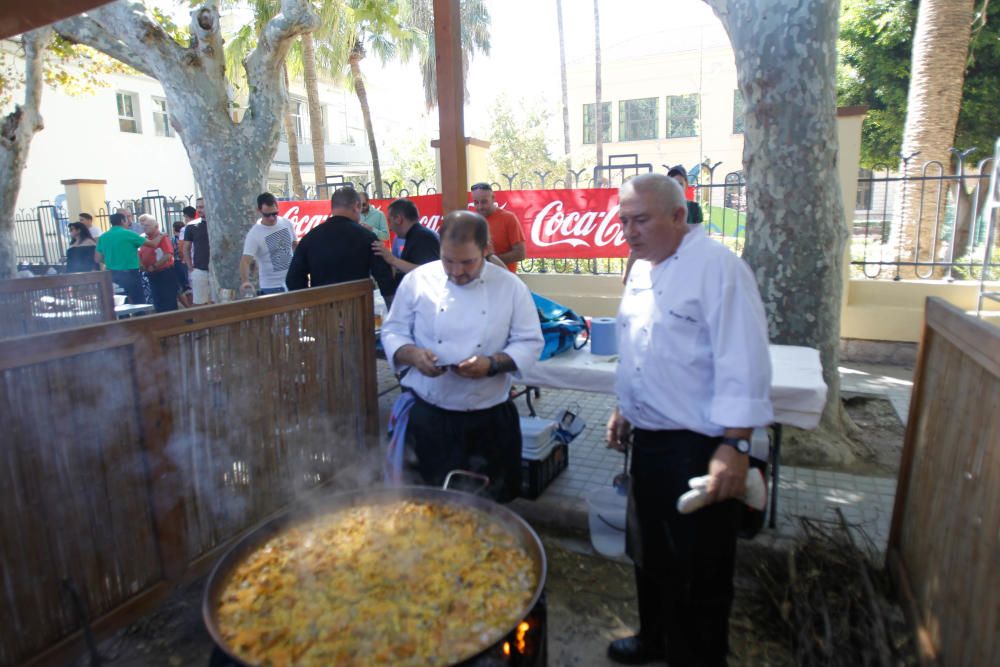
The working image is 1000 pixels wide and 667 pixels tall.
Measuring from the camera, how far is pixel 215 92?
8.75 meters

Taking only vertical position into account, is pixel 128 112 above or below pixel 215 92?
above

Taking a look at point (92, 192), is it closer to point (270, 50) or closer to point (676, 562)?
point (270, 50)

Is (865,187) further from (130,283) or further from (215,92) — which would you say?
(130,283)

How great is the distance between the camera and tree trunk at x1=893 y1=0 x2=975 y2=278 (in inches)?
363

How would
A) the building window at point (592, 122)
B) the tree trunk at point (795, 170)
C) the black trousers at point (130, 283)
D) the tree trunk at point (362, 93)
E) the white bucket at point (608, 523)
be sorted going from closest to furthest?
the white bucket at point (608, 523) → the tree trunk at point (795, 170) → the black trousers at point (130, 283) → the tree trunk at point (362, 93) → the building window at point (592, 122)

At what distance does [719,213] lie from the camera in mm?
8766

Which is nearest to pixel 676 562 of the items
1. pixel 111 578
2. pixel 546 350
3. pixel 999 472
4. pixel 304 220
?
pixel 999 472

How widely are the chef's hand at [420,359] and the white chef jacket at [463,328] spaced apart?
50mm

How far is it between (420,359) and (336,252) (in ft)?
7.20

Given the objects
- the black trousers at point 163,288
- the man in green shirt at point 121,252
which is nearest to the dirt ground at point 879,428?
the black trousers at point 163,288

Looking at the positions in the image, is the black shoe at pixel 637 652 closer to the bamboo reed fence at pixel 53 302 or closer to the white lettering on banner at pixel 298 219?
the bamboo reed fence at pixel 53 302

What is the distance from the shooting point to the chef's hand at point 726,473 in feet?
6.48

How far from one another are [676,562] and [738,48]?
12.9 feet

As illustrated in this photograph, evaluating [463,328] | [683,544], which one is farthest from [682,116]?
[683,544]
